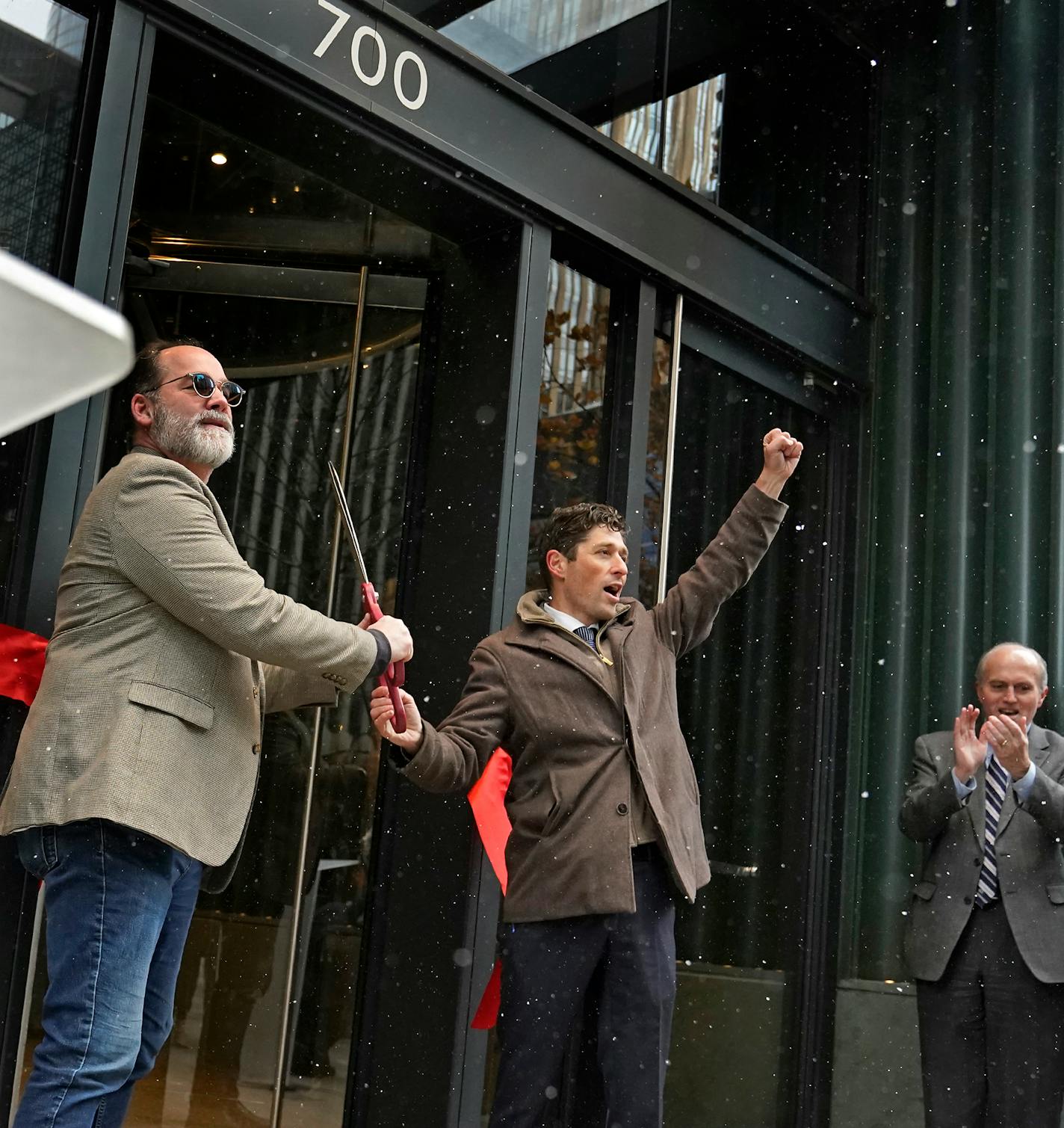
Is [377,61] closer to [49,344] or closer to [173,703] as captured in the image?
[173,703]

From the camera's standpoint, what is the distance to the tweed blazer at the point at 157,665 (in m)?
2.26

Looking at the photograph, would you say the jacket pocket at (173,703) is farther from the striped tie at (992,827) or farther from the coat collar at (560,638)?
the striped tie at (992,827)

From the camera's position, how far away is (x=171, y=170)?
4219mm

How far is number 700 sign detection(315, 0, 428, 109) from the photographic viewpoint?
3361mm

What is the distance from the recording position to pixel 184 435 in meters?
2.60

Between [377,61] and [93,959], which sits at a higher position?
[377,61]

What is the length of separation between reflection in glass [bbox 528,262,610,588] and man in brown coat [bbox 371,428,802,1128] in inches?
24.3

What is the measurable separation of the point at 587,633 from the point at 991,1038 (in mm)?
1624

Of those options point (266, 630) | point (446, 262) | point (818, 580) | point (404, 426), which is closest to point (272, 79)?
point (446, 262)

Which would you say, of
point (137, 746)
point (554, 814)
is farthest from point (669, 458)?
point (137, 746)

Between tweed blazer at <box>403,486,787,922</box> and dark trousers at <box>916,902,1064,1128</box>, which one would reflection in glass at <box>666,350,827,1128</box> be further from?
tweed blazer at <box>403,486,787,922</box>

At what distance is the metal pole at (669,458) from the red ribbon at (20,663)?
6.83 feet

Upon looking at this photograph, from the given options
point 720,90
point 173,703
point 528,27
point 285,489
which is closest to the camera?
point 173,703

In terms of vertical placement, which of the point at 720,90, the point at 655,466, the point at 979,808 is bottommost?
the point at 979,808
